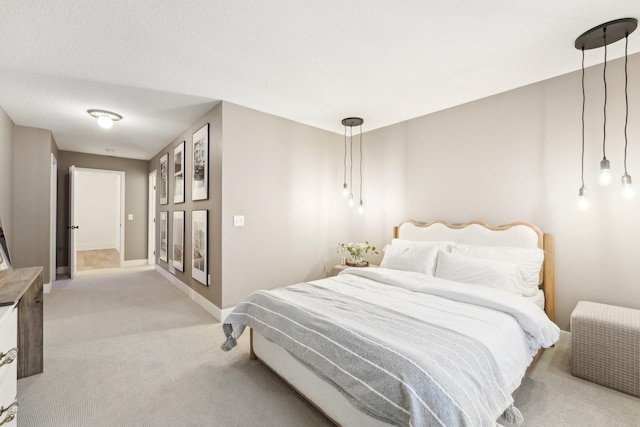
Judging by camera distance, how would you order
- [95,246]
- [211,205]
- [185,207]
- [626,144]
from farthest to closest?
[95,246] → [185,207] → [211,205] → [626,144]

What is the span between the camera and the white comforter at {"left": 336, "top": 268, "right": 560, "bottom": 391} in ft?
5.54

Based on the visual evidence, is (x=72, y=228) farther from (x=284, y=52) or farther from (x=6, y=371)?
(x=284, y=52)

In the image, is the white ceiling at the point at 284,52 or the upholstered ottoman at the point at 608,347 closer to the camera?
the white ceiling at the point at 284,52

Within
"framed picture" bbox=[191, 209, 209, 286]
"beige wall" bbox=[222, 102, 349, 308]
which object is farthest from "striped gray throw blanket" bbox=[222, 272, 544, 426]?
"framed picture" bbox=[191, 209, 209, 286]

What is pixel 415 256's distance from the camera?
121 inches

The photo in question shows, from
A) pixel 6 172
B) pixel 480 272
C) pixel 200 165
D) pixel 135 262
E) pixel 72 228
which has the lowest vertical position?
pixel 135 262

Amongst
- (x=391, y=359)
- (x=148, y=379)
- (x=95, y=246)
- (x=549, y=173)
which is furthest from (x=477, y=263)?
(x=95, y=246)

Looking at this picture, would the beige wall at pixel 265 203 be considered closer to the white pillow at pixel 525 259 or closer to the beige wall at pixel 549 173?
the beige wall at pixel 549 173

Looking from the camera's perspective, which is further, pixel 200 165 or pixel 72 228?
pixel 72 228

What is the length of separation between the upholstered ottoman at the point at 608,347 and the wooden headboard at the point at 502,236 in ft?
1.69

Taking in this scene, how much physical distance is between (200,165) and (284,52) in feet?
6.92

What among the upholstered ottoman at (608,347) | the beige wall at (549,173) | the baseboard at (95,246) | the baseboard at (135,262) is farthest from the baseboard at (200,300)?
the baseboard at (95,246)

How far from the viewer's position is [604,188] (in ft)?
8.23

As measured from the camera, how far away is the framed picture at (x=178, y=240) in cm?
451
